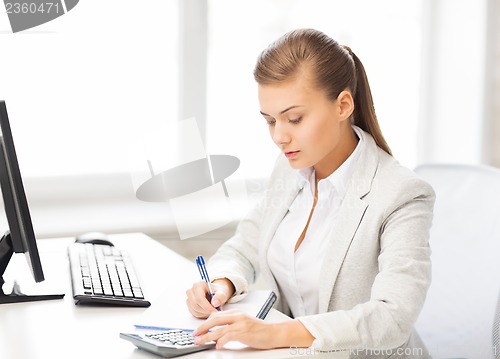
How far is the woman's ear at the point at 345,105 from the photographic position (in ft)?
5.23

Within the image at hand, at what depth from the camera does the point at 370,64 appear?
9.30 ft

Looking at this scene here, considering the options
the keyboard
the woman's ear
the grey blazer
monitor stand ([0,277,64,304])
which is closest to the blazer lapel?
the grey blazer

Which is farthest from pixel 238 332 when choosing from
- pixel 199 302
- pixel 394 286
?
pixel 394 286

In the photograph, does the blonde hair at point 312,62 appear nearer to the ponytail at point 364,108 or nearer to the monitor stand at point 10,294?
the ponytail at point 364,108

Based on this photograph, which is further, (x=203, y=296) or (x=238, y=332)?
(x=203, y=296)

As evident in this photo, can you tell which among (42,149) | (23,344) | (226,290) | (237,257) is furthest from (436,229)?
(42,149)

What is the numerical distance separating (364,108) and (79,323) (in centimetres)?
77


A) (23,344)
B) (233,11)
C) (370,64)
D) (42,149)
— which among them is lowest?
→ (23,344)

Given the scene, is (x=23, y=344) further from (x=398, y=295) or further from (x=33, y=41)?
(x=33, y=41)

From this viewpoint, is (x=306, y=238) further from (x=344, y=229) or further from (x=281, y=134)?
(x=281, y=134)

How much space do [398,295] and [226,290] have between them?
354mm

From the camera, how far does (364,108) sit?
66.2 inches

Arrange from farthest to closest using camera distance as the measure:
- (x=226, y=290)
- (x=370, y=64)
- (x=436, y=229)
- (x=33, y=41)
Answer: (x=370, y=64) < (x=33, y=41) < (x=436, y=229) < (x=226, y=290)

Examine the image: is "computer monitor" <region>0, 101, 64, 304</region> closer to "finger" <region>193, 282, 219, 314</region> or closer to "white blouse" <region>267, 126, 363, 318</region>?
"finger" <region>193, 282, 219, 314</region>
